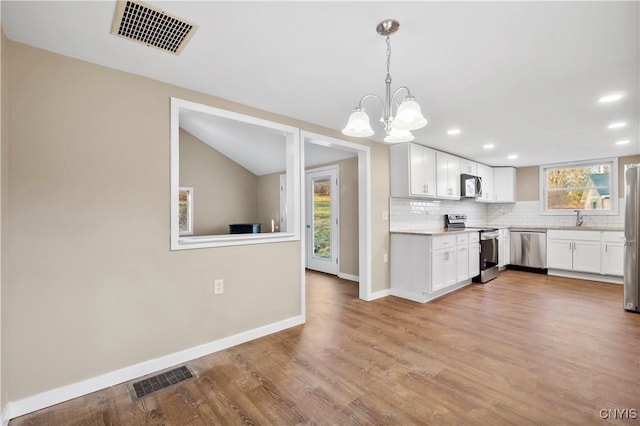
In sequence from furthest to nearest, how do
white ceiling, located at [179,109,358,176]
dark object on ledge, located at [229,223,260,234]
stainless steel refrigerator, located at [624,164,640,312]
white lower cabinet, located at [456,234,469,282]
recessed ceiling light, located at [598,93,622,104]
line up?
dark object on ledge, located at [229,223,260,234], white ceiling, located at [179,109,358,176], white lower cabinet, located at [456,234,469,282], stainless steel refrigerator, located at [624,164,640,312], recessed ceiling light, located at [598,93,622,104]

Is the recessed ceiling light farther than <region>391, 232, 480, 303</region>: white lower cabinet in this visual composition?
No

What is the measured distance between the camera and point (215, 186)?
6340 mm

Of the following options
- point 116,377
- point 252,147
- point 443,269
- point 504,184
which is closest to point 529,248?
point 504,184

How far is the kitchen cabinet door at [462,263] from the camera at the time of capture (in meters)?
4.40

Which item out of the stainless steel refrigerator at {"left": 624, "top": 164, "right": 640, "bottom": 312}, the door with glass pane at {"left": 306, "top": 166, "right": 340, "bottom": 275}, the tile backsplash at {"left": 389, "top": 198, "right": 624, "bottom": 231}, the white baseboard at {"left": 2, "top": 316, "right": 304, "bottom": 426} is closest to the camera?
the white baseboard at {"left": 2, "top": 316, "right": 304, "bottom": 426}

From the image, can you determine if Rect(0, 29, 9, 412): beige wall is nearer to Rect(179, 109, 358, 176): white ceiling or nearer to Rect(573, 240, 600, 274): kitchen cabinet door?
Rect(179, 109, 358, 176): white ceiling

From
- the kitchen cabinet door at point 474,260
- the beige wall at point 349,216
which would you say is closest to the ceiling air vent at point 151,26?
the beige wall at point 349,216

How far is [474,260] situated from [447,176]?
1.44 metres

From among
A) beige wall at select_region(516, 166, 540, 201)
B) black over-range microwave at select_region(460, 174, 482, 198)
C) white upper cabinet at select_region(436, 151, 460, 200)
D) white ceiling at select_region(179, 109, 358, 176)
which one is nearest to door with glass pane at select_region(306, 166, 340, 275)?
white ceiling at select_region(179, 109, 358, 176)

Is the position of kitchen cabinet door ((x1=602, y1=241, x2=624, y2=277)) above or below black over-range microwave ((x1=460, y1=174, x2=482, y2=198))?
below

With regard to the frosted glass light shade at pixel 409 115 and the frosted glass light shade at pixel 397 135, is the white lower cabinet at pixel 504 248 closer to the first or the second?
the frosted glass light shade at pixel 397 135

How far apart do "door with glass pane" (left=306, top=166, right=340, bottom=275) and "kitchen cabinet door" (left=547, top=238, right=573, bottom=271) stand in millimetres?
3991

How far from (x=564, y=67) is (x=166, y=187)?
3077mm

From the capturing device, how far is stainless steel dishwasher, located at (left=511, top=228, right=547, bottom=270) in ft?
18.4
